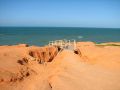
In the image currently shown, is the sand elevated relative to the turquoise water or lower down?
elevated

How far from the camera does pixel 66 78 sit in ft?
51.6

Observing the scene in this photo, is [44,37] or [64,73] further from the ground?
[64,73]

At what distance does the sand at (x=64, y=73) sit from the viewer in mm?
14565

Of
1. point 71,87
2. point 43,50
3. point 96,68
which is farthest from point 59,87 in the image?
point 43,50

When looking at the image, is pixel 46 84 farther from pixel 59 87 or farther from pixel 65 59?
pixel 65 59

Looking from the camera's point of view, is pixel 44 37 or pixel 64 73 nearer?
pixel 64 73

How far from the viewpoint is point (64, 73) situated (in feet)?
55.4

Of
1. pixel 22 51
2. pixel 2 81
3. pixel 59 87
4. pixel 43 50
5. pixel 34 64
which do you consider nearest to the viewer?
pixel 59 87

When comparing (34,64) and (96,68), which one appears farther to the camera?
(34,64)

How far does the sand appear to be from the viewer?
47.8 ft

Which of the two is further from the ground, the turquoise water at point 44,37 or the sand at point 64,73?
the sand at point 64,73

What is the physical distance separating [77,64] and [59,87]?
7225mm

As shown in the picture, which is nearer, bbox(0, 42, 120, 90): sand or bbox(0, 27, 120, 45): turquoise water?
bbox(0, 42, 120, 90): sand

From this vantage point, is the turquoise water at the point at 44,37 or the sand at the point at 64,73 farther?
the turquoise water at the point at 44,37
